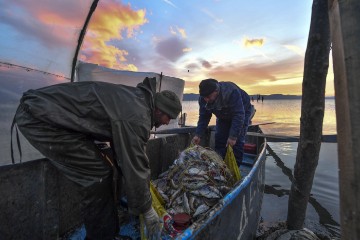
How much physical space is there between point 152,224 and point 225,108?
321cm

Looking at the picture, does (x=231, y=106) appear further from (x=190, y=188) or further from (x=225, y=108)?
(x=190, y=188)

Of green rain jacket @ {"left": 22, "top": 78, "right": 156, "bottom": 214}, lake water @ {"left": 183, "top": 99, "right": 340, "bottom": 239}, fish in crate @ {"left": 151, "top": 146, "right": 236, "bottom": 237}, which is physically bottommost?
lake water @ {"left": 183, "top": 99, "right": 340, "bottom": 239}

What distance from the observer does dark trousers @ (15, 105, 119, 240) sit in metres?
2.34

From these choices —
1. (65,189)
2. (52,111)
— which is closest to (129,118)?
(52,111)

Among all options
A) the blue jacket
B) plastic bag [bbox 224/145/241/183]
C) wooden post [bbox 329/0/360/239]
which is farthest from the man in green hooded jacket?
the blue jacket

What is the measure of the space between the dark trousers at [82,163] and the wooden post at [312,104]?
3.38 m

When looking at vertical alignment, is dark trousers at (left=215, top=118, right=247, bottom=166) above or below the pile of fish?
above

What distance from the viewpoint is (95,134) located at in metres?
2.34

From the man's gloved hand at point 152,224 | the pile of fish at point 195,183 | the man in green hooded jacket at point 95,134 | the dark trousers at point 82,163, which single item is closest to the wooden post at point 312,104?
the pile of fish at point 195,183

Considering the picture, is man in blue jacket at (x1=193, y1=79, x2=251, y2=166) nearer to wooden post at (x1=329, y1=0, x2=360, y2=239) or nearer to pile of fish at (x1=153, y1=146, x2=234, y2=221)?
pile of fish at (x1=153, y1=146, x2=234, y2=221)

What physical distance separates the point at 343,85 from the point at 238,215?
2.24 meters

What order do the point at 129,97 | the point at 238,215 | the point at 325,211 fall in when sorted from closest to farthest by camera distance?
1. the point at 129,97
2. the point at 238,215
3. the point at 325,211

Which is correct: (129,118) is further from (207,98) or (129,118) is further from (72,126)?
(207,98)

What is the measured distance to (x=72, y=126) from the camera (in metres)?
2.27
